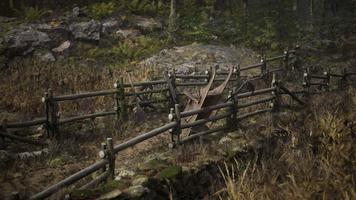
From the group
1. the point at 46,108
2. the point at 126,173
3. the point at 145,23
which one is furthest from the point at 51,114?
the point at 145,23

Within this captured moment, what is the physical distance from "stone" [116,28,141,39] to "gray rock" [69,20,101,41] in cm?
98

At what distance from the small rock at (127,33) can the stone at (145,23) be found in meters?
0.54

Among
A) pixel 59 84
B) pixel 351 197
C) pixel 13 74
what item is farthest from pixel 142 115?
pixel 351 197

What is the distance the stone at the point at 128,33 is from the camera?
709 inches

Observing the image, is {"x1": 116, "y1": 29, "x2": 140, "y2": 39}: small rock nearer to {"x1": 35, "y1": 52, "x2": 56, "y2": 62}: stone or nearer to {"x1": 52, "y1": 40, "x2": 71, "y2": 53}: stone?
{"x1": 52, "y1": 40, "x2": 71, "y2": 53}: stone

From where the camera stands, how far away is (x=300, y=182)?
528 centimetres

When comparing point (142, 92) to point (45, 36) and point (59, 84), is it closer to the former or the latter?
point (59, 84)

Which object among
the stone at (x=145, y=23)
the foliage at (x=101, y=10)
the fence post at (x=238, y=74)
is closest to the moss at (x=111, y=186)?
the fence post at (x=238, y=74)

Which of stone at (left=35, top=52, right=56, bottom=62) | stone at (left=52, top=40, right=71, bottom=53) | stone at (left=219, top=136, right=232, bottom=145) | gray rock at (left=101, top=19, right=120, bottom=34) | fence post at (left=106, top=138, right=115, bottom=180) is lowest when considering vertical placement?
stone at (left=219, top=136, right=232, bottom=145)

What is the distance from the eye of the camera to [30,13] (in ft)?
57.5

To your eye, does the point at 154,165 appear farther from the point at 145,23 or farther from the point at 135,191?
the point at 145,23

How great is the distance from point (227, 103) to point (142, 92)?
97.0 inches

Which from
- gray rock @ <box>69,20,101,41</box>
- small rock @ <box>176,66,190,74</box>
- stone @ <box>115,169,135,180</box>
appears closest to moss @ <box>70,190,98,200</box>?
stone @ <box>115,169,135,180</box>

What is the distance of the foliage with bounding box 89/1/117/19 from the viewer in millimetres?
18672
